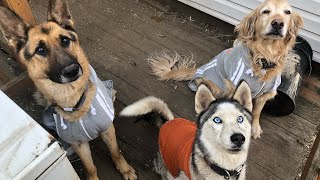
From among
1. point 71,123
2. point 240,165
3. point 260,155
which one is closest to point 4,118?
point 71,123

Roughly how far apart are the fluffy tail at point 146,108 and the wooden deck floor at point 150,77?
45cm

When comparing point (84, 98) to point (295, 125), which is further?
point (295, 125)

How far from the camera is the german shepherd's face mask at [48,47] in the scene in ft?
7.60

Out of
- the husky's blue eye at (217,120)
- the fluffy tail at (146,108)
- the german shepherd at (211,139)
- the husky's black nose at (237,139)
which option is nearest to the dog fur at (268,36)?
the german shepherd at (211,139)

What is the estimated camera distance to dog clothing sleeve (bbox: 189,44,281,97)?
9.23 ft

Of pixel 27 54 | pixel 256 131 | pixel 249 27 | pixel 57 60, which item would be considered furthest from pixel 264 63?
pixel 27 54

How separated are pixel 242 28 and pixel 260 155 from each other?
1146mm

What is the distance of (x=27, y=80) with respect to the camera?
10.9 ft

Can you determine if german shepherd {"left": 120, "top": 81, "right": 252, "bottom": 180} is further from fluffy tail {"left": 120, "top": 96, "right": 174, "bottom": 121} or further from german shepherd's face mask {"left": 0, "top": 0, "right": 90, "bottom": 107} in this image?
Result: german shepherd's face mask {"left": 0, "top": 0, "right": 90, "bottom": 107}

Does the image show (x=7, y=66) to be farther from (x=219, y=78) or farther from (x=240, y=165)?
(x=240, y=165)

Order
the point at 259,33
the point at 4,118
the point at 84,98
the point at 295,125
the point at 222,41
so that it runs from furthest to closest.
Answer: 1. the point at 222,41
2. the point at 295,125
3. the point at 259,33
4. the point at 84,98
5. the point at 4,118

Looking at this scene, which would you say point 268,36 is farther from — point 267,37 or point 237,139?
point 237,139

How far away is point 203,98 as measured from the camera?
2260mm

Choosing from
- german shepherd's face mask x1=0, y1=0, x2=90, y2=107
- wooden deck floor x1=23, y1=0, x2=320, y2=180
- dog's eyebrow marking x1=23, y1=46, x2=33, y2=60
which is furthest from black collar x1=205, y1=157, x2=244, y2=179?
dog's eyebrow marking x1=23, y1=46, x2=33, y2=60
